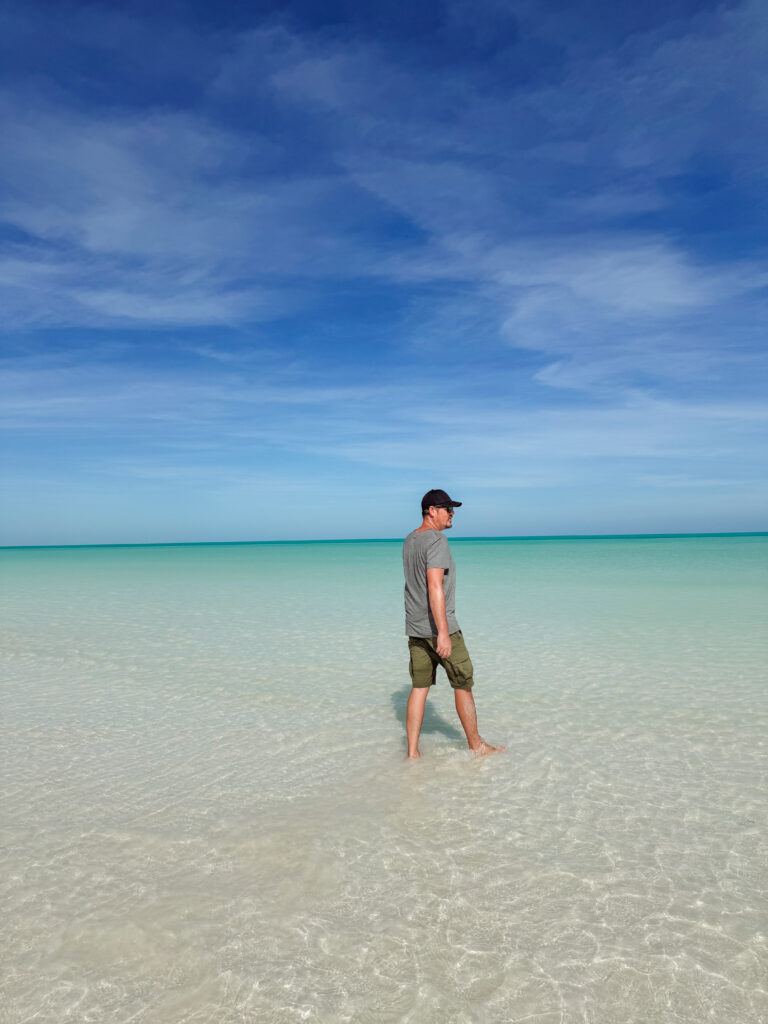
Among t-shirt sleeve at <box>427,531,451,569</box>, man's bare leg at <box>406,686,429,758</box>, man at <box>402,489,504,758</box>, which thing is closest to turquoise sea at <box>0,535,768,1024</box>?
man's bare leg at <box>406,686,429,758</box>

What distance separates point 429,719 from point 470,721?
1487 mm

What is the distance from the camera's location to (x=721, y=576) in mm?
25703

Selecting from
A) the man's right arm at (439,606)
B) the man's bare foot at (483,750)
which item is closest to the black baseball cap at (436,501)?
the man's right arm at (439,606)

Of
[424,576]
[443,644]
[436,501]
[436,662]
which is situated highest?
[436,501]

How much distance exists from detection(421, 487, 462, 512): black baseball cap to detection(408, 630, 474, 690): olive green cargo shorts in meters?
1.06

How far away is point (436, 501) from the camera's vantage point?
5461 millimetres

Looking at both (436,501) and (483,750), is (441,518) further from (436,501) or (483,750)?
(483,750)

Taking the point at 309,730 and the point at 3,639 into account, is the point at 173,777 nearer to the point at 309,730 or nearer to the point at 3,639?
the point at 309,730

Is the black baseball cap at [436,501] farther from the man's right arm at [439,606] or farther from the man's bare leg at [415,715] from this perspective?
the man's bare leg at [415,715]

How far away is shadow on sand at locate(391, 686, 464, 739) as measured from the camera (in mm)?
6672

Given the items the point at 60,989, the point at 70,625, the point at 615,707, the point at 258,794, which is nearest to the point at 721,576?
the point at 615,707

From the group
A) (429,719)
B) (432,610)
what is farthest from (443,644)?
(429,719)

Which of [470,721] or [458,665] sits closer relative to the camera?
[458,665]

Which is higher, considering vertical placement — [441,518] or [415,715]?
[441,518]
